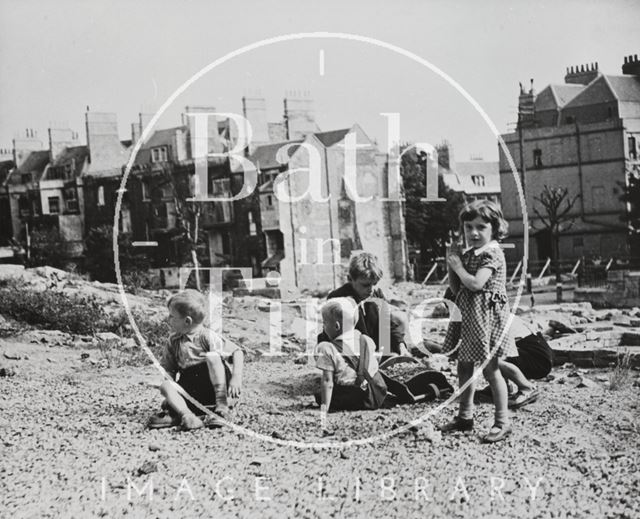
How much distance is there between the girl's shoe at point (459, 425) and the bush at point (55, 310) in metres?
4.46

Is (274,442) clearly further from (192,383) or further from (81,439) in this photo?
(81,439)

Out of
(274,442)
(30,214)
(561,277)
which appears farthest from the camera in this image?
(561,277)

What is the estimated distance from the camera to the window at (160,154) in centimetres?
728

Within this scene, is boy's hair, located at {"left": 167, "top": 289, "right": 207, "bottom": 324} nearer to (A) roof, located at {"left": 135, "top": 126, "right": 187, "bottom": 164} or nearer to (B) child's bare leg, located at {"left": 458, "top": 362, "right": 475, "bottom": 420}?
(B) child's bare leg, located at {"left": 458, "top": 362, "right": 475, "bottom": 420}

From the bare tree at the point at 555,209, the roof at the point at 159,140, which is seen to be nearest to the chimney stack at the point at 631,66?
the bare tree at the point at 555,209

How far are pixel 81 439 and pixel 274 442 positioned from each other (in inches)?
47.7

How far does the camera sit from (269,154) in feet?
29.5

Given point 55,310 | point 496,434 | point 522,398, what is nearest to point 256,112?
point 55,310

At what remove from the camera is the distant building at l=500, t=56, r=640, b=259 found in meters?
6.38

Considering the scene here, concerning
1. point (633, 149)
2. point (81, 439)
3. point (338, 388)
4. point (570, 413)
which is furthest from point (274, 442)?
point (633, 149)

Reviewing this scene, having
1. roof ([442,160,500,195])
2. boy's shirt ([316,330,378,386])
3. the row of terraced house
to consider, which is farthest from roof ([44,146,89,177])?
roof ([442,160,500,195])

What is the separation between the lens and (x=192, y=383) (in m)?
4.25

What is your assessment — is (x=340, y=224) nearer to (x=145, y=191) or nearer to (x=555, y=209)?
(x=145, y=191)

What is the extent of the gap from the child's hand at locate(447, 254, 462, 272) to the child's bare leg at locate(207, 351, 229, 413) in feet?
5.30
